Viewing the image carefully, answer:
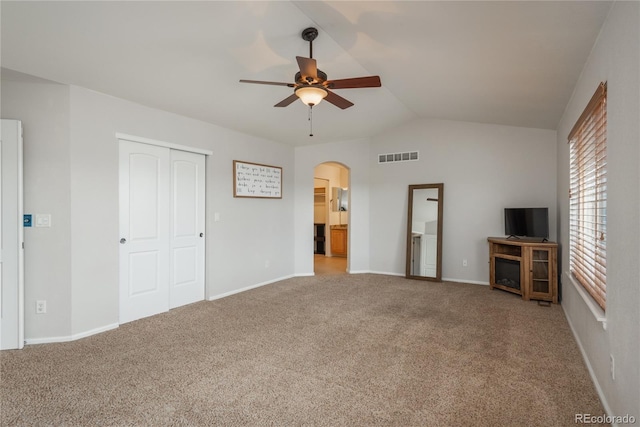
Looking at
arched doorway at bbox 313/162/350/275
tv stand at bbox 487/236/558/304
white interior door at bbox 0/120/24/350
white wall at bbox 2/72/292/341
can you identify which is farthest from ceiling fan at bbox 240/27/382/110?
arched doorway at bbox 313/162/350/275

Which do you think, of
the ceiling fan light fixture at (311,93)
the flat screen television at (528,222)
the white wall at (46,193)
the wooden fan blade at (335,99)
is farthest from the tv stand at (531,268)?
the white wall at (46,193)

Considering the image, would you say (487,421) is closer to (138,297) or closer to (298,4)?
(298,4)

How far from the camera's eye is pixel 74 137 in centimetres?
317

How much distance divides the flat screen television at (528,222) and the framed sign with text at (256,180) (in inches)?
146

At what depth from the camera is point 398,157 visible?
6023 millimetres

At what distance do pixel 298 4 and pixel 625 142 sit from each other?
235 centimetres

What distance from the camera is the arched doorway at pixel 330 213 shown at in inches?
336

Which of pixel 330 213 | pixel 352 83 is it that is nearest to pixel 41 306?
pixel 352 83

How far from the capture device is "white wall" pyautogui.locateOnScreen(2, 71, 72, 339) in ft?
9.96

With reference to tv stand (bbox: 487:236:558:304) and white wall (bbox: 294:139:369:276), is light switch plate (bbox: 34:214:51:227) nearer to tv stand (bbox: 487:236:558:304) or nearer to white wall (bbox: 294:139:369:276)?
white wall (bbox: 294:139:369:276)

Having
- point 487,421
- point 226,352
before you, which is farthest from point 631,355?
point 226,352

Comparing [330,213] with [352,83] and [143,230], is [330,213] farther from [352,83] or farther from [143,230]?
[352,83]

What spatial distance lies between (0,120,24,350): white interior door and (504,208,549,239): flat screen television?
5.87 m

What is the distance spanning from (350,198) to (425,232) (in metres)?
1.55
